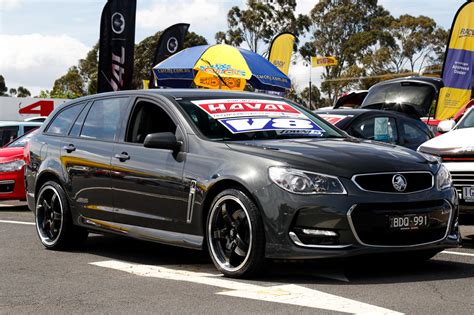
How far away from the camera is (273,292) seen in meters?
6.14

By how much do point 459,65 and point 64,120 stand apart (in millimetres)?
15883

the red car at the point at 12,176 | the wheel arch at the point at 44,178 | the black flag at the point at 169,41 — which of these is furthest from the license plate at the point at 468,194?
the black flag at the point at 169,41

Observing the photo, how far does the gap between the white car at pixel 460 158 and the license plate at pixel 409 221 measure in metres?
2.35

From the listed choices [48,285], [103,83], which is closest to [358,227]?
[48,285]

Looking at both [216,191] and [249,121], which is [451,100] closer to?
[249,121]

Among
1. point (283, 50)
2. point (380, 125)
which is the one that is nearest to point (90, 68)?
point (283, 50)

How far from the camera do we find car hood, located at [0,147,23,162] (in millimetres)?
14852

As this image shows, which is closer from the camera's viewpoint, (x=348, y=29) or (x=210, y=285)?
(x=210, y=285)

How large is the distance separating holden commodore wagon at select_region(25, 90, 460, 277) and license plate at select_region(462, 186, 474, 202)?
1.69 meters

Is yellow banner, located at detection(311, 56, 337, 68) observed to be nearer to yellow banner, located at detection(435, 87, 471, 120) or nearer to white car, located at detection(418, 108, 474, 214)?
yellow banner, located at detection(435, 87, 471, 120)

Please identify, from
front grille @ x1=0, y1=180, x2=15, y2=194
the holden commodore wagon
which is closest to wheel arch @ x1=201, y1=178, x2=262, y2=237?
the holden commodore wagon

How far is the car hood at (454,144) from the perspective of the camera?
9156 millimetres

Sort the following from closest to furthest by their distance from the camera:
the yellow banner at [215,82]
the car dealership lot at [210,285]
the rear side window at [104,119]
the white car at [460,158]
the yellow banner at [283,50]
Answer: the car dealership lot at [210,285]
the rear side window at [104,119]
the white car at [460,158]
the yellow banner at [215,82]
the yellow banner at [283,50]

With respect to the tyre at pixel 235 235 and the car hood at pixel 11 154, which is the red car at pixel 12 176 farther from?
the tyre at pixel 235 235
